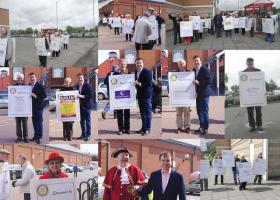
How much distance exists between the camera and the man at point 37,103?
5.43 meters

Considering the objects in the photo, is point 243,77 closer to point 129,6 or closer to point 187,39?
point 187,39

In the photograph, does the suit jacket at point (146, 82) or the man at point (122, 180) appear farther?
the suit jacket at point (146, 82)

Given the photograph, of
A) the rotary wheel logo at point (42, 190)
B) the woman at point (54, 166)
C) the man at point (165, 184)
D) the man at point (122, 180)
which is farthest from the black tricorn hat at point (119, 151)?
the rotary wheel logo at point (42, 190)

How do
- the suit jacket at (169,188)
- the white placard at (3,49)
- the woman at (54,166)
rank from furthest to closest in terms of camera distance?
the white placard at (3,49) < the woman at (54,166) < the suit jacket at (169,188)

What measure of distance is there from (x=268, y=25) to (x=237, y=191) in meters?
2.15

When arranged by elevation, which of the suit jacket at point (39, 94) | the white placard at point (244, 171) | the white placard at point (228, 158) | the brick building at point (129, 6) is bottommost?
the white placard at point (244, 171)

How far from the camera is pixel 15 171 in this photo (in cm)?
544

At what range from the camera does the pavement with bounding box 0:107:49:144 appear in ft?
17.9

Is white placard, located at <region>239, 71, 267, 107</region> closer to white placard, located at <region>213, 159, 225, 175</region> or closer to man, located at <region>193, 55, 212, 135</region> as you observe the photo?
man, located at <region>193, 55, 212, 135</region>

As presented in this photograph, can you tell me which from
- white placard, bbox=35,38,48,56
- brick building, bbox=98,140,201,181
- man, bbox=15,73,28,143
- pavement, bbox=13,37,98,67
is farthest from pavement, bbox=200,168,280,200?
white placard, bbox=35,38,48,56

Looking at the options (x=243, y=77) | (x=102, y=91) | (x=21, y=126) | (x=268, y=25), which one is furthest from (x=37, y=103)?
(x=268, y=25)

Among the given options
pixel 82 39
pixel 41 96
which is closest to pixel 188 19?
pixel 82 39

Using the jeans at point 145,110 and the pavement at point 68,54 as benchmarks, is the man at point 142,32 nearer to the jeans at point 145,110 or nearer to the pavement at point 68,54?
the pavement at point 68,54

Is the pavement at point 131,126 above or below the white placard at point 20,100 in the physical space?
below
